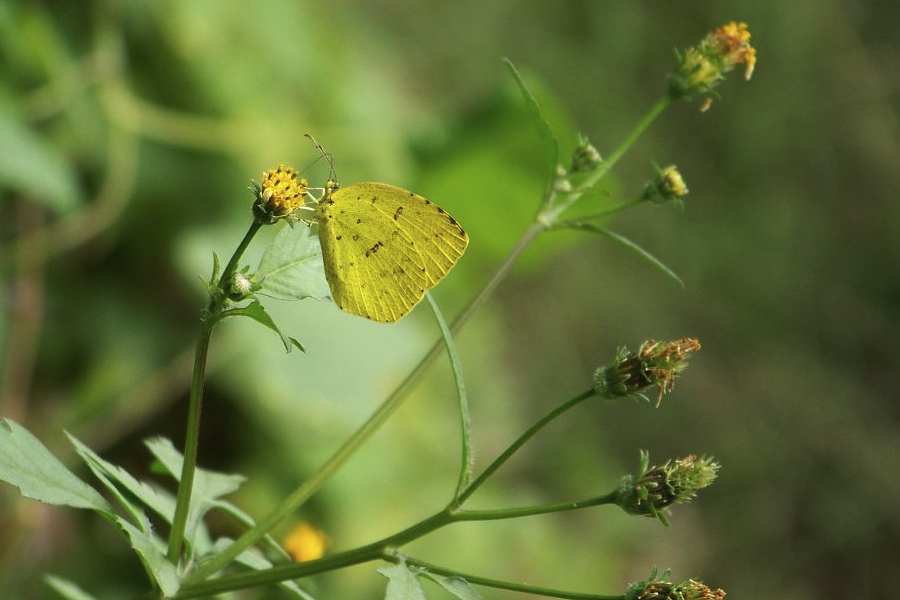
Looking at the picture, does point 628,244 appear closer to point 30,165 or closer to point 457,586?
point 457,586

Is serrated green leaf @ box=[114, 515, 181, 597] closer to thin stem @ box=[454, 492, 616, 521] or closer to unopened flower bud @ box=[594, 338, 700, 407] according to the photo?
thin stem @ box=[454, 492, 616, 521]

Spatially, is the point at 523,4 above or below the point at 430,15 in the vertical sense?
above

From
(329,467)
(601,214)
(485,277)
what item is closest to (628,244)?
(601,214)

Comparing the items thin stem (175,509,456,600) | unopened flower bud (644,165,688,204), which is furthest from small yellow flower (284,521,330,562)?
unopened flower bud (644,165,688,204)

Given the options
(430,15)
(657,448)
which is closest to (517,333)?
(657,448)

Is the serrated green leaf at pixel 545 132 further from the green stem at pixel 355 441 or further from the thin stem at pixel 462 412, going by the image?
the thin stem at pixel 462 412

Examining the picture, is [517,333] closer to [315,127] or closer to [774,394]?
[774,394]
